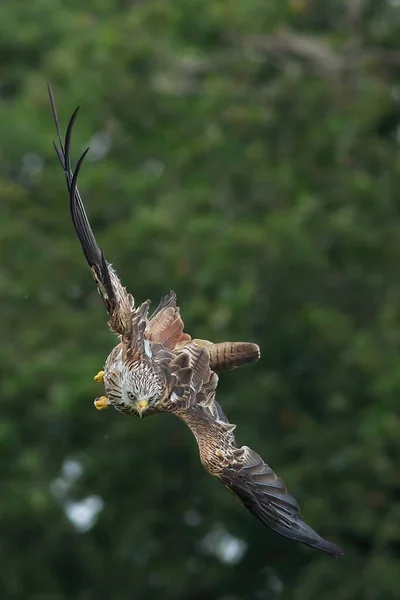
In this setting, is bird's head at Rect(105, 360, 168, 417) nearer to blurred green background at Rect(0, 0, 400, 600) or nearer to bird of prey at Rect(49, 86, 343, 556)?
bird of prey at Rect(49, 86, 343, 556)

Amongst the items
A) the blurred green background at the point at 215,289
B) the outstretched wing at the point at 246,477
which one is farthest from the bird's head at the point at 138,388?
the blurred green background at the point at 215,289

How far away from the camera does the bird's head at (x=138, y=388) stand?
10828mm

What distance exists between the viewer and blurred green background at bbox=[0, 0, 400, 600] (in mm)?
21562

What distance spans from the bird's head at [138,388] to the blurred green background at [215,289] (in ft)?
31.7

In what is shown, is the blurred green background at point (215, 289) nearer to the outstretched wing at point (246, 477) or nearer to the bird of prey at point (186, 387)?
the bird of prey at point (186, 387)

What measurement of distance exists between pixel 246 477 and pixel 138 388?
3.10 feet

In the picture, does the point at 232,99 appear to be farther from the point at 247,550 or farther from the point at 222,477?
the point at 222,477

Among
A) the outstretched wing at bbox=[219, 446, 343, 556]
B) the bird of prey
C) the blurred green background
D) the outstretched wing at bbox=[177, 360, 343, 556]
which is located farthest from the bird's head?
the blurred green background

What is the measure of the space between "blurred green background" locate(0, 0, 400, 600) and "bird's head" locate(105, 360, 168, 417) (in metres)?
9.67

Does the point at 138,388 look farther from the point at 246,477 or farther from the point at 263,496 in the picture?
the point at 263,496

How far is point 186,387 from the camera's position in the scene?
36.7ft

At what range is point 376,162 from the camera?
2411 centimetres

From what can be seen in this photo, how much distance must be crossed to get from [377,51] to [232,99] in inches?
104

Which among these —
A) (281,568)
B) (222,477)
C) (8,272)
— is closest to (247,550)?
(281,568)
